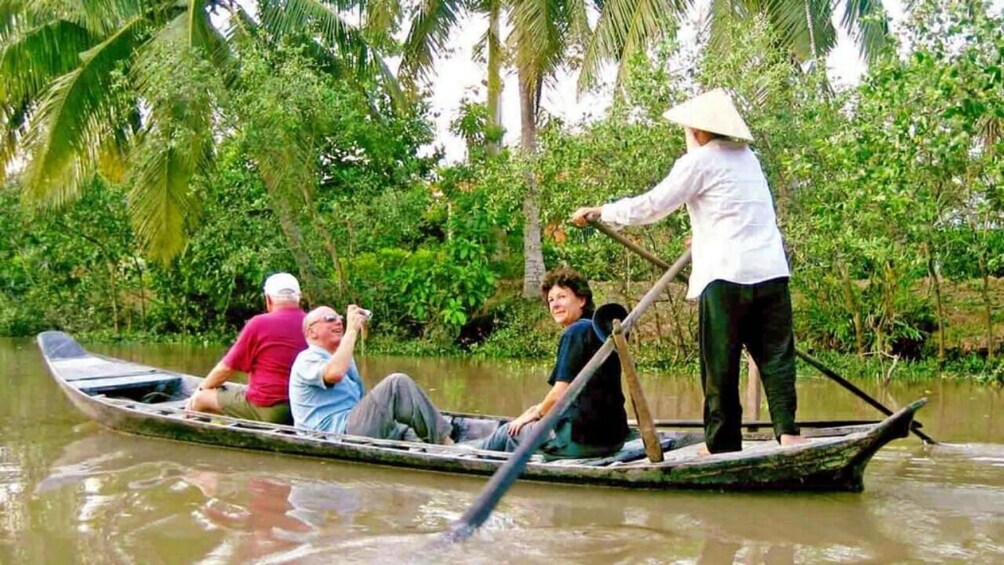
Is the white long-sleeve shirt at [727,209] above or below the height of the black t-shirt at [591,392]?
above

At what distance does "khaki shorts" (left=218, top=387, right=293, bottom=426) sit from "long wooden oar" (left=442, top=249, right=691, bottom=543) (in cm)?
234

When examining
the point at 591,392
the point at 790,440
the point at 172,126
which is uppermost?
the point at 172,126

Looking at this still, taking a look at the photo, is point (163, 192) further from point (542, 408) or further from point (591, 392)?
point (591, 392)

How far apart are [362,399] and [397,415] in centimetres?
28

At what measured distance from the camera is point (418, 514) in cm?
479

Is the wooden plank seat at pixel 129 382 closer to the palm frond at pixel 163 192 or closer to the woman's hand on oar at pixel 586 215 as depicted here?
the woman's hand on oar at pixel 586 215

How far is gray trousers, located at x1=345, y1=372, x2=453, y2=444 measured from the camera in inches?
228

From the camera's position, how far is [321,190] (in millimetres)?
13859

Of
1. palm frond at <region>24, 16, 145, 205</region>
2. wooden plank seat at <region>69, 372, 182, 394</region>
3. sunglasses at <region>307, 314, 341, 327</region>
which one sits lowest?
wooden plank seat at <region>69, 372, 182, 394</region>

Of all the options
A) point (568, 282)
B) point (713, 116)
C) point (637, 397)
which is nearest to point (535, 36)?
point (568, 282)

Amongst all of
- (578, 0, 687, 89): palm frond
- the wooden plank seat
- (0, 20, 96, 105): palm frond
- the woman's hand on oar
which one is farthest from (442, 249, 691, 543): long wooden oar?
(0, 20, 96, 105): palm frond

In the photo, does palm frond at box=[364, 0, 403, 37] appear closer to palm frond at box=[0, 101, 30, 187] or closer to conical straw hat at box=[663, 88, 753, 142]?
palm frond at box=[0, 101, 30, 187]

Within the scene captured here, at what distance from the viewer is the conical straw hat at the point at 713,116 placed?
4.70 m

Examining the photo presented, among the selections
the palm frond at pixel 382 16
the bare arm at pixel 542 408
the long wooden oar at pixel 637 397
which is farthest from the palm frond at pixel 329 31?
the long wooden oar at pixel 637 397
